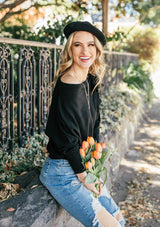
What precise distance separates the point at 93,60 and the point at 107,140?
1.97 meters

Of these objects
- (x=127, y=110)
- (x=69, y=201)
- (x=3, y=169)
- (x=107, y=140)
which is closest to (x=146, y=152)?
(x=127, y=110)

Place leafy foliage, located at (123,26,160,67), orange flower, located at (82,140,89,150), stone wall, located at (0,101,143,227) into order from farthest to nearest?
leafy foliage, located at (123,26,160,67)
orange flower, located at (82,140,89,150)
stone wall, located at (0,101,143,227)

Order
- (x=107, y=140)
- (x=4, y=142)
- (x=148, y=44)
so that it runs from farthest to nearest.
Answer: (x=148, y=44) → (x=107, y=140) → (x=4, y=142)

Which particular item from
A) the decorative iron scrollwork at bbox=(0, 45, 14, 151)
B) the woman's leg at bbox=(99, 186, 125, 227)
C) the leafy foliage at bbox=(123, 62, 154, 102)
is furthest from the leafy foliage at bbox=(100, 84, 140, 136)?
the woman's leg at bbox=(99, 186, 125, 227)

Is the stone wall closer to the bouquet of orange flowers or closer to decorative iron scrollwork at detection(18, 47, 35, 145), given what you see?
the bouquet of orange flowers

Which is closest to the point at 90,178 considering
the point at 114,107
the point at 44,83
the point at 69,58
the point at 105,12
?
the point at 69,58

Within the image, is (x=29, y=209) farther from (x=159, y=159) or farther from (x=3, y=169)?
(x=159, y=159)

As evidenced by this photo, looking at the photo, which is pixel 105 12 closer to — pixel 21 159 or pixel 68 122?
pixel 21 159

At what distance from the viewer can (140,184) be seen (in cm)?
432

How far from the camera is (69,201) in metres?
2.15

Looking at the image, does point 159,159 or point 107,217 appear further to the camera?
point 159,159

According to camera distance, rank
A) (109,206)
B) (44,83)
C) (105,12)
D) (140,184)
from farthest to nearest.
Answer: (105,12)
(140,184)
(44,83)
(109,206)

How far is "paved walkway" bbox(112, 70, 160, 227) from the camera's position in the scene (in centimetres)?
349

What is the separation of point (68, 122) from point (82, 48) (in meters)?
0.63
